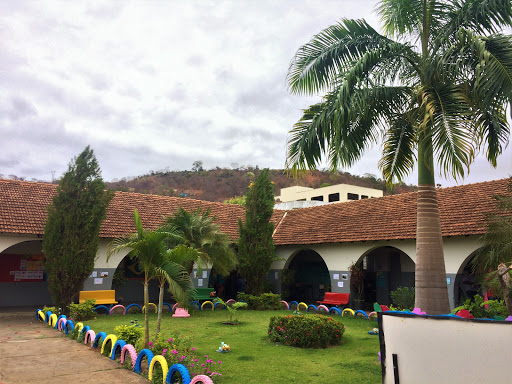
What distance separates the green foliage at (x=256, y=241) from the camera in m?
17.6

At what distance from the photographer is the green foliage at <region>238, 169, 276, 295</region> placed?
17.6 meters

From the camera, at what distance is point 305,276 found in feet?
72.4

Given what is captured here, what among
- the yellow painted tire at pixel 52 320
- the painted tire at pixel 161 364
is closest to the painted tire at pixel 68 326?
the yellow painted tire at pixel 52 320

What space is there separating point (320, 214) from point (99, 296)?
10.6 m

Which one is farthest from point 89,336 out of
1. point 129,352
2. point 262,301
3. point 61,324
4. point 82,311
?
point 262,301

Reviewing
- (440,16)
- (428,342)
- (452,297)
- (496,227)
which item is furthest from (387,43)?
(452,297)

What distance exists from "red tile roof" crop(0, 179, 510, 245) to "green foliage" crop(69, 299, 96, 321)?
316cm

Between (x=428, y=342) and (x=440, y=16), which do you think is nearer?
(x=428, y=342)

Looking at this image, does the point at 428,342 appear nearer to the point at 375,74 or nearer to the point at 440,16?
the point at 375,74

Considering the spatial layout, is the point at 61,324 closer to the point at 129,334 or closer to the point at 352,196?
the point at 129,334

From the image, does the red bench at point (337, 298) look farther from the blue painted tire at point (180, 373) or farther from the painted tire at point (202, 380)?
the painted tire at point (202, 380)

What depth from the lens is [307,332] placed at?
930 centimetres

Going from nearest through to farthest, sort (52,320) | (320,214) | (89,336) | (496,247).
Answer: (496,247) → (89,336) → (52,320) → (320,214)

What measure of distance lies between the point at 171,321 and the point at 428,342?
10611mm
